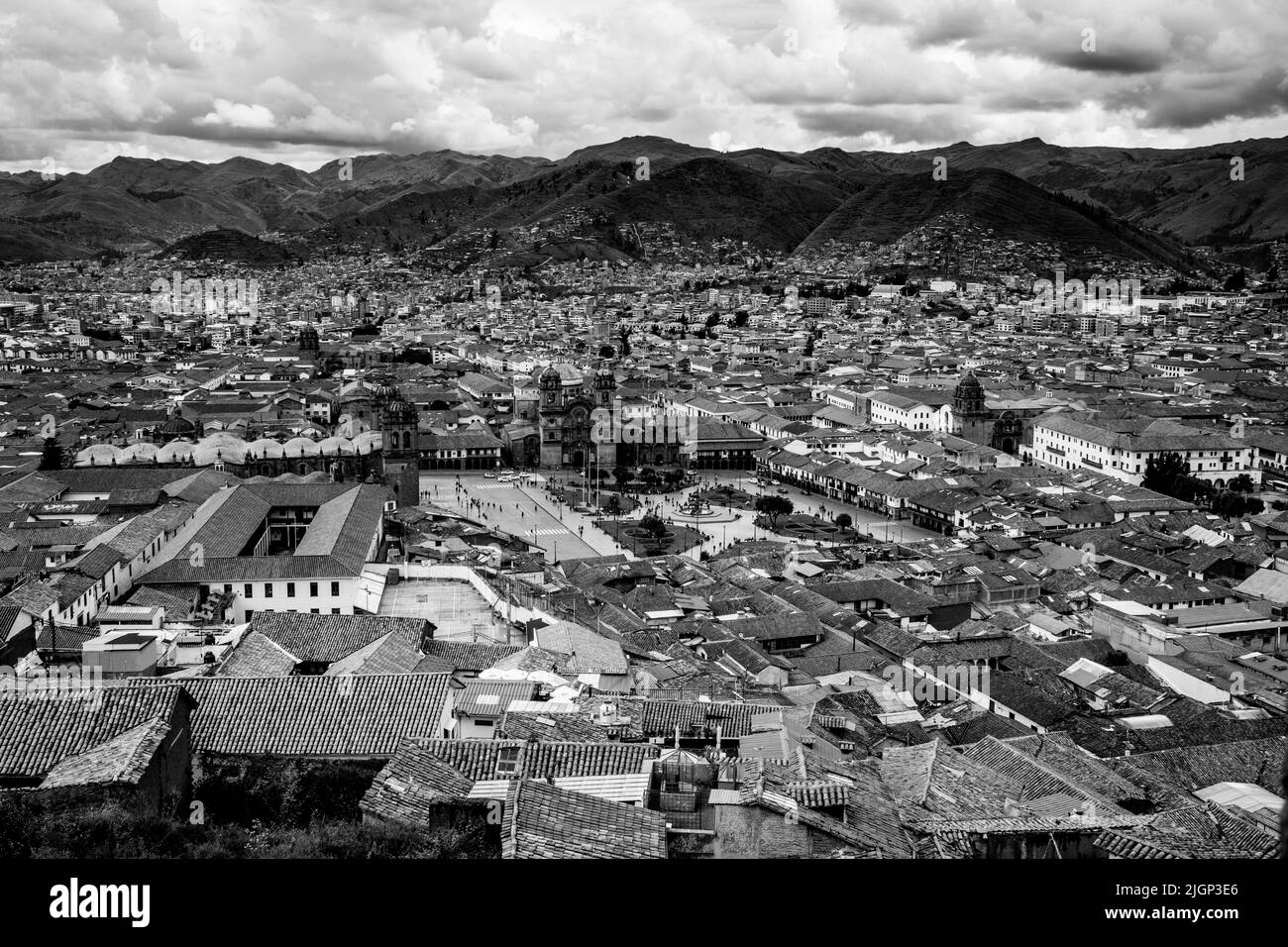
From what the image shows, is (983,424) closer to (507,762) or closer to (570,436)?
(570,436)

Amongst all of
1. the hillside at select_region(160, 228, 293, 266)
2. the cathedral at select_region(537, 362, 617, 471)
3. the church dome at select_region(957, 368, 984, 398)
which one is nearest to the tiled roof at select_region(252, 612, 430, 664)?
the cathedral at select_region(537, 362, 617, 471)

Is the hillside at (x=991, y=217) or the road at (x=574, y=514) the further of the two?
the hillside at (x=991, y=217)

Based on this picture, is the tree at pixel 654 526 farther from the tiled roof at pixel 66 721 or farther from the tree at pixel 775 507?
the tiled roof at pixel 66 721

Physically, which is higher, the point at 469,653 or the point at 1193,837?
the point at 469,653

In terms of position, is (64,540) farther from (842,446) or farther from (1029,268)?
(1029,268)

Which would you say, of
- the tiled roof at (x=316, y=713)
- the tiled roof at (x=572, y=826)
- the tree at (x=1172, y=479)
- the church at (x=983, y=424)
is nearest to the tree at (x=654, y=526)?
the tree at (x=1172, y=479)

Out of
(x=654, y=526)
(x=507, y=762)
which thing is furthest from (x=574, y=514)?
(x=507, y=762)

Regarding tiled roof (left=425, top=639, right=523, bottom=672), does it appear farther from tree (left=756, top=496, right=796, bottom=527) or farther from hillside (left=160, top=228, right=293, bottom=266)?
hillside (left=160, top=228, right=293, bottom=266)

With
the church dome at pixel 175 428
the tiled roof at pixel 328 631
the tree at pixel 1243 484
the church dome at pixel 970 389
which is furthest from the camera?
the church dome at pixel 970 389

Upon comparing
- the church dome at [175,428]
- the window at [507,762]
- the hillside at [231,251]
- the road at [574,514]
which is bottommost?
the road at [574,514]
